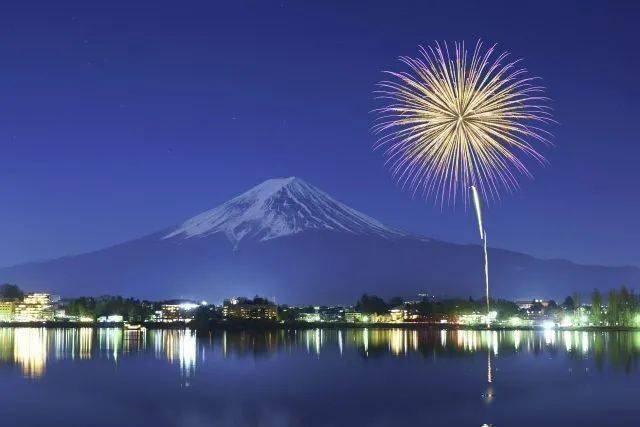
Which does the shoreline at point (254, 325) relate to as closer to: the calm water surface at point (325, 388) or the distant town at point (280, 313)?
the distant town at point (280, 313)

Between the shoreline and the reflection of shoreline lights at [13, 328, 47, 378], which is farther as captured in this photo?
the shoreline

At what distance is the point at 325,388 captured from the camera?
3544cm

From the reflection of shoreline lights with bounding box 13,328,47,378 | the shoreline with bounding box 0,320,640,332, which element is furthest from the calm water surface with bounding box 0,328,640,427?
the shoreline with bounding box 0,320,640,332

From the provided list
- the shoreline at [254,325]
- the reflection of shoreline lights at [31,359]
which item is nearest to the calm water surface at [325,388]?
the reflection of shoreline lights at [31,359]

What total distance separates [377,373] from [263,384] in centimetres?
705

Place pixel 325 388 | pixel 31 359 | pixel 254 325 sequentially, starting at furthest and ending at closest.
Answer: pixel 254 325
pixel 31 359
pixel 325 388

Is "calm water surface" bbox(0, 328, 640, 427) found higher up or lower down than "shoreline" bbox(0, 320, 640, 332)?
higher up

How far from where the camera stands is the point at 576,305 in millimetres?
116000

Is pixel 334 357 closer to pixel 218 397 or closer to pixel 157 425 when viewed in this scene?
pixel 218 397

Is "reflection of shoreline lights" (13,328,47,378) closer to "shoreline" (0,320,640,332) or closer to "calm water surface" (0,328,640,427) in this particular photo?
"calm water surface" (0,328,640,427)

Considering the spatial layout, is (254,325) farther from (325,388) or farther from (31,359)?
(325,388)

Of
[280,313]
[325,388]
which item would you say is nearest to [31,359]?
[325,388]

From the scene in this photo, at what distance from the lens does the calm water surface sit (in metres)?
26.7

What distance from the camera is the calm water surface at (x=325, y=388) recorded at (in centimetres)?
Answer: 2667
